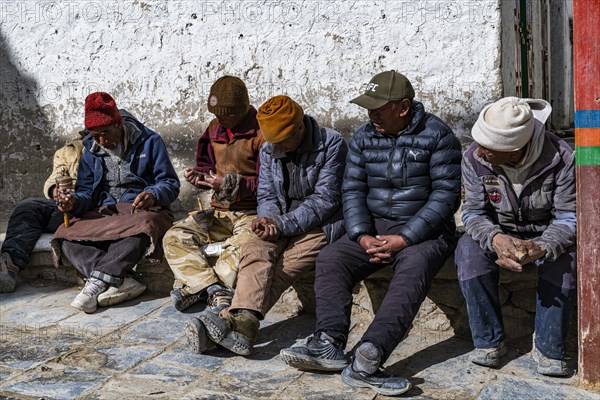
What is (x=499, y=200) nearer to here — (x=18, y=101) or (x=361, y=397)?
(x=361, y=397)

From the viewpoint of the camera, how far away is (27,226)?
208 inches

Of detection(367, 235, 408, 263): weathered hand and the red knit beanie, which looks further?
the red knit beanie

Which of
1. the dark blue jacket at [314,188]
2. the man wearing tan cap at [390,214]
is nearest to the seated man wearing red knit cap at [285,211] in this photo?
the dark blue jacket at [314,188]

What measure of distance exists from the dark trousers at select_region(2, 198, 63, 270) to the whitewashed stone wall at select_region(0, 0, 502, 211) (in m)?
1.16

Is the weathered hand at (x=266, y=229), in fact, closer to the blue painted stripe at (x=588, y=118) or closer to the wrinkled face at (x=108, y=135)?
the wrinkled face at (x=108, y=135)

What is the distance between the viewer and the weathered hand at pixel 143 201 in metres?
4.74

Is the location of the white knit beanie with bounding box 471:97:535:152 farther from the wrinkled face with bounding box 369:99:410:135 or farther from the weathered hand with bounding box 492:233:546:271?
the wrinkled face with bounding box 369:99:410:135

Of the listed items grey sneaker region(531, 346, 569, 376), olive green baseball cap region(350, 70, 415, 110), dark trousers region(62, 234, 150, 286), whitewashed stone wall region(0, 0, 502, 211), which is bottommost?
grey sneaker region(531, 346, 569, 376)

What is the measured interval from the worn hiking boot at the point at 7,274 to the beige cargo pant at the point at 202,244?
1.32 meters

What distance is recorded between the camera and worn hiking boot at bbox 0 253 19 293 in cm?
513

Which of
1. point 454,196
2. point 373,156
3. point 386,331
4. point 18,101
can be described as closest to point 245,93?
point 373,156

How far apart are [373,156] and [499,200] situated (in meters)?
0.75

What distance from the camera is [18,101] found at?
21.3 ft

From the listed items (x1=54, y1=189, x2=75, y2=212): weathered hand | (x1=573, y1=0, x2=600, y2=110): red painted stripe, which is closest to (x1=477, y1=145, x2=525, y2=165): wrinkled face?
(x1=573, y1=0, x2=600, y2=110): red painted stripe
